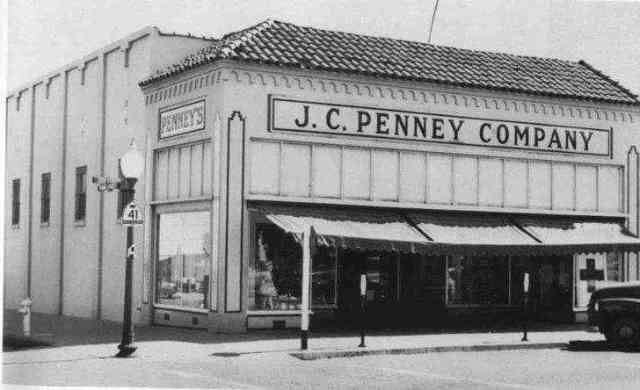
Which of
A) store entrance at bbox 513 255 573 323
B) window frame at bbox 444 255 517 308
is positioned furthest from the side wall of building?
store entrance at bbox 513 255 573 323

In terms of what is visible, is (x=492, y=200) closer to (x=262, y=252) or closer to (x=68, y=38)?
(x=262, y=252)

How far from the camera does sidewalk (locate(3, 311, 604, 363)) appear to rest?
1942 cm

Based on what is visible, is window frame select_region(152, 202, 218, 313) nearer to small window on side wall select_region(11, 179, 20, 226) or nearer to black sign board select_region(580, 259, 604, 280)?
small window on side wall select_region(11, 179, 20, 226)

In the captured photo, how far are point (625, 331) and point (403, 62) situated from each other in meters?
8.57

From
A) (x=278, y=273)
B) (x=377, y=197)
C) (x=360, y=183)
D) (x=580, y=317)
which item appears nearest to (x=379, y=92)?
(x=360, y=183)

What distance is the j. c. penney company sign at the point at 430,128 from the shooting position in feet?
78.6

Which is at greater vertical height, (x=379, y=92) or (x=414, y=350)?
(x=379, y=92)

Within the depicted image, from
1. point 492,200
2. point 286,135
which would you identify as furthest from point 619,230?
point 286,135

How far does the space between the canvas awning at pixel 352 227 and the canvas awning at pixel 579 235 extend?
11.3 feet

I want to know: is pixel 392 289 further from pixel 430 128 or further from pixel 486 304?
pixel 430 128

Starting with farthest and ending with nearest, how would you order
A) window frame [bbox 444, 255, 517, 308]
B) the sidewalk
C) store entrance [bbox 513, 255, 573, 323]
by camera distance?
store entrance [bbox 513, 255, 573, 323] < window frame [bbox 444, 255, 517, 308] < the sidewalk

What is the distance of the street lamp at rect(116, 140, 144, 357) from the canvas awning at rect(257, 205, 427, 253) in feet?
12.3

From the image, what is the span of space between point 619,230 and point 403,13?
9.78 m

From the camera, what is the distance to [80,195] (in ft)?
99.6
